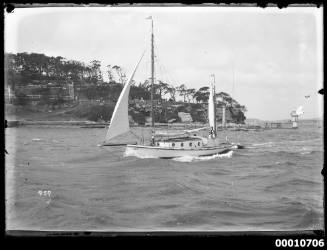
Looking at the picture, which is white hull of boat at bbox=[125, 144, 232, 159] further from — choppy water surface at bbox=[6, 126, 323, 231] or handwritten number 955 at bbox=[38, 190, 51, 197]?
handwritten number 955 at bbox=[38, 190, 51, 197]

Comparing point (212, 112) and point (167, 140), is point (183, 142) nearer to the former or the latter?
point (167, 140)

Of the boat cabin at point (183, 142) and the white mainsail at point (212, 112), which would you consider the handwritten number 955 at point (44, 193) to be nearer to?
the boat cabin at point (183, 142)

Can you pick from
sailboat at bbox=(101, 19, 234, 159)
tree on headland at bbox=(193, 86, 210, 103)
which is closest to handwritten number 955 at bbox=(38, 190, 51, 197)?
sailboat at bbox=(101, 19, 234, 159)

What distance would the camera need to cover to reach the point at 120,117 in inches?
58.8

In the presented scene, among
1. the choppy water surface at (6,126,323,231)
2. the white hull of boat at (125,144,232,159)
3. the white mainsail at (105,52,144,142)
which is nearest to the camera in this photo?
the choppy water surface at (6,126,323,231)

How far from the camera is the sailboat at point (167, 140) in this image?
4.85 ft

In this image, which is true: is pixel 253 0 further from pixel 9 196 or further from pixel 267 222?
pixel 9 196

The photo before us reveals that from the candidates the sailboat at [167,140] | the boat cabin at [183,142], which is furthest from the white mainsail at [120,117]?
the boat cabin at [183,142]

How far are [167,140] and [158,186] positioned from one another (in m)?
0.31

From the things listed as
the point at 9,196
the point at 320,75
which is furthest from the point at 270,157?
the point at 9,196

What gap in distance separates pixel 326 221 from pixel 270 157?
33 centimetres

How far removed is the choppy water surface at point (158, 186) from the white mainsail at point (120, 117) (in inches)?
2.0

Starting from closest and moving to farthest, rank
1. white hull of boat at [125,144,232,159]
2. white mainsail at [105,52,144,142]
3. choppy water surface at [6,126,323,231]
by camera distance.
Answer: choppy water surface at [6,126,323,231], white mainsail at [105,52,144,142], white hull of boat at [125,144,232,159]

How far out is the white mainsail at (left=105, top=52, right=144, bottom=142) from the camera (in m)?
1.46
